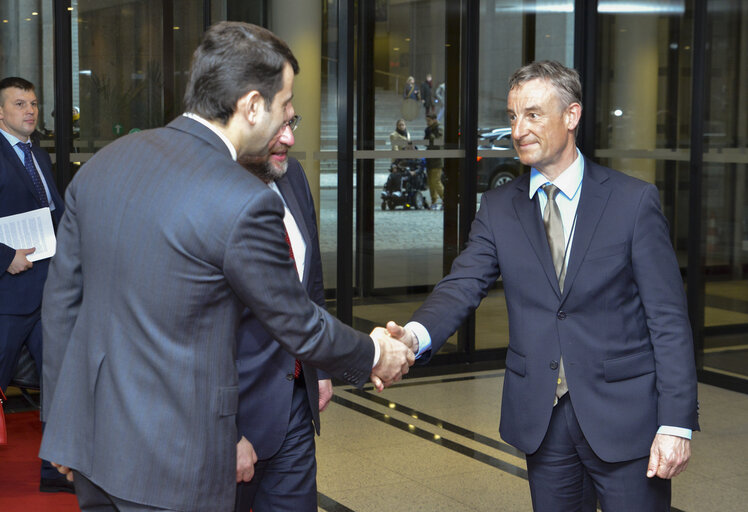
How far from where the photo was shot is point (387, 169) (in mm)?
6961

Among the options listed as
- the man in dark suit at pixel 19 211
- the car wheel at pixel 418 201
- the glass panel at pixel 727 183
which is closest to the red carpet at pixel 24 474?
the man in dark suit at pixel 19 211

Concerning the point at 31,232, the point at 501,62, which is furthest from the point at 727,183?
the point at 31,232

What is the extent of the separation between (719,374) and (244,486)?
4.99 metres

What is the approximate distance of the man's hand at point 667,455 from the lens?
7.95 feet

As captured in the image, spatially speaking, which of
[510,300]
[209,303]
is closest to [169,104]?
[510,300]

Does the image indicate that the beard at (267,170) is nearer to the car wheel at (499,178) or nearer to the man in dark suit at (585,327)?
the man in dark suit at (585,327)

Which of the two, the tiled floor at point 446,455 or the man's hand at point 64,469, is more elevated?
the man's hand at point 64,469

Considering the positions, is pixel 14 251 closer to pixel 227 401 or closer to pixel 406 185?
pixel 227 401

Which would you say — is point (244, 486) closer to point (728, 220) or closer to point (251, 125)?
point (251, 125)

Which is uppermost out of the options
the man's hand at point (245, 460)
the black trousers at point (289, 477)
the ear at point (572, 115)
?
the ear at point (572, 115)

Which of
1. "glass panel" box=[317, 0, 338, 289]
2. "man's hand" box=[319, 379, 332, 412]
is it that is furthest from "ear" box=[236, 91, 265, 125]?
"glass panel" box=[317, 0, 338, 289]

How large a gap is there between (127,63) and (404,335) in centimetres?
423

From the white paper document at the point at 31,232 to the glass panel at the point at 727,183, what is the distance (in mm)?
4486

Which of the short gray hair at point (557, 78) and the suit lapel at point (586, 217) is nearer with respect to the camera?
the suit lapel at point (586, 217)
